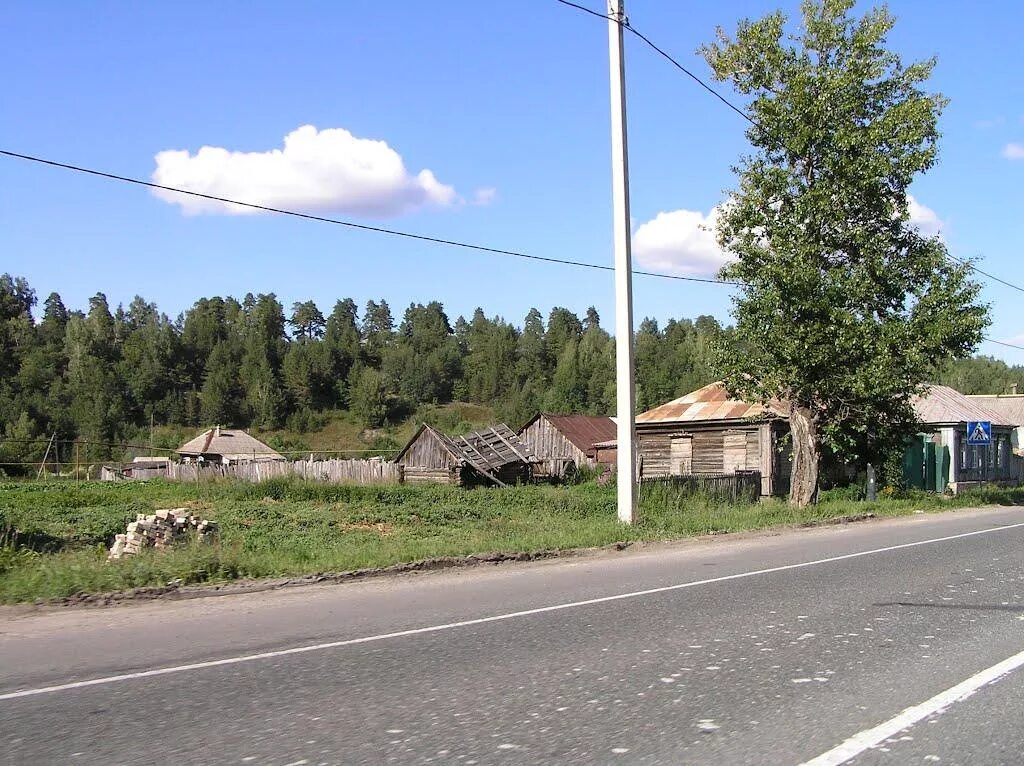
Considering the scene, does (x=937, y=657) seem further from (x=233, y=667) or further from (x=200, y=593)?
(x=200, y=593)

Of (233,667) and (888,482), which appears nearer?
(233,667)

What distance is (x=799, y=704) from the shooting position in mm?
5516

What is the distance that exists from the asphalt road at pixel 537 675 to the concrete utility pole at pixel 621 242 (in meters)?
6.15

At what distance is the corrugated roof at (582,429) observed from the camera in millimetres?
51531

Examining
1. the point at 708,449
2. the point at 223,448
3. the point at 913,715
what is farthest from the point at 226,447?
the point at 913,715

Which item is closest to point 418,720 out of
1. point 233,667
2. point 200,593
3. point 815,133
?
point 233,667

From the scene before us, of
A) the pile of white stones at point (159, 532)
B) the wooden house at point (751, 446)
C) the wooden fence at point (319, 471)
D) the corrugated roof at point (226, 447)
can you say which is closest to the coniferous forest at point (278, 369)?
the corrugated roof at point (226, 447)

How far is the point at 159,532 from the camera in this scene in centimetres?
1517

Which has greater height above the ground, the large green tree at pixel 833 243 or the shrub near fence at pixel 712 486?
the large green tree at pixel 833 243

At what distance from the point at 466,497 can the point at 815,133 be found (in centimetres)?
1790

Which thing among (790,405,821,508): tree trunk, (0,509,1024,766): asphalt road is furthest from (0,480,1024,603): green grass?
(0,509,1024,766): asphalt road

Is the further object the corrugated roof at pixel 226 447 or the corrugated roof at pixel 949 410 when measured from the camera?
the corrugated roof at pixel 226 447

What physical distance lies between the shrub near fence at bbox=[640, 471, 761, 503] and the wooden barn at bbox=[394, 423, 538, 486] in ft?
55.9

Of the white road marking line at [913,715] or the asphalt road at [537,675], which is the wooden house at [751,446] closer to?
the asphalt road at [537,675]
